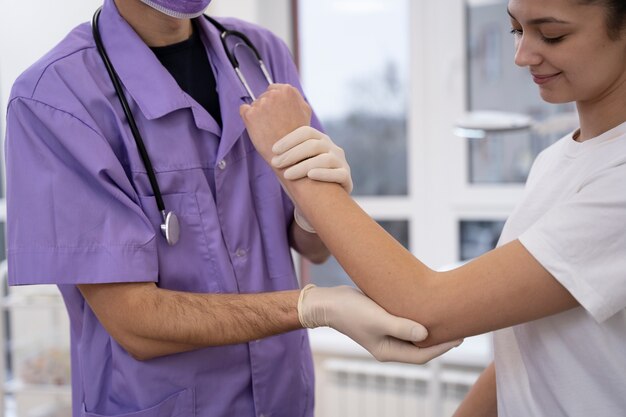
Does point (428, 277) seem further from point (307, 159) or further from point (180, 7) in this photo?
point (180, 7)

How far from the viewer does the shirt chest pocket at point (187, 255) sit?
117cm

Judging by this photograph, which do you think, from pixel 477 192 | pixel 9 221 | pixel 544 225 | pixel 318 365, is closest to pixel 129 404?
pixel 9 221

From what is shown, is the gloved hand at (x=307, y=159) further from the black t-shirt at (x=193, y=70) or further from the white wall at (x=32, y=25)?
the white wall at (x=32, y=25)

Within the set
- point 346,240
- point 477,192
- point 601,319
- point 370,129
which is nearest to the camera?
point 601,319

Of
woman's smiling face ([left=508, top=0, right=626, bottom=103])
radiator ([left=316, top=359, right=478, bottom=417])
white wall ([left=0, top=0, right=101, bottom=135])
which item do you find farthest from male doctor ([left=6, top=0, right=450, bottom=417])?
radiator ([left=316, top=359, right=478, bottom=417])

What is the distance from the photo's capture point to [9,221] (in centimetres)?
111

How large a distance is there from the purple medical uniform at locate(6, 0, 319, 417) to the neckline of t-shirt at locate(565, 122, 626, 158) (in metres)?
0.55

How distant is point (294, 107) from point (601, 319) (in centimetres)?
59

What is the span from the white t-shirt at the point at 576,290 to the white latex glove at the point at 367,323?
13 cm

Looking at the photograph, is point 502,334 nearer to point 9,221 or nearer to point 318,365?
point 9,221

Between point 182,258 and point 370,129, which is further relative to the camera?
point 370,129

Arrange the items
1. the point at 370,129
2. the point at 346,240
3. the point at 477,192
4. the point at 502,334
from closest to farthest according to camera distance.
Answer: the point at 346,240 → the point at 502,334 → the point at 477,192 → the point at 370,129

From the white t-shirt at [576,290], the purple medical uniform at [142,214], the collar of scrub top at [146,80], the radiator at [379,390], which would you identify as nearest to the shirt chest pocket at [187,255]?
the purple medical uniform at [142,214]

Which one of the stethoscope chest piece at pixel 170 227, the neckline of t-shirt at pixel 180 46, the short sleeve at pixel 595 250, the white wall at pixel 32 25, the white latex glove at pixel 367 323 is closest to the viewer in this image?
the short sleeve at pixel 595 250
